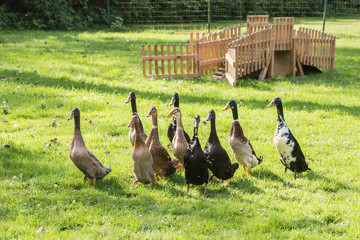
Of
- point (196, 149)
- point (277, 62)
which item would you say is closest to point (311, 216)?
point (196, 149)

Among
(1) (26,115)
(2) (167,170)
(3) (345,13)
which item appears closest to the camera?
(2) (167,170)

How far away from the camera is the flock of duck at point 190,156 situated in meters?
5.00

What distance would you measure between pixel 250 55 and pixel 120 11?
13.3m

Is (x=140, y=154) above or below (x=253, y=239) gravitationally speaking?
above

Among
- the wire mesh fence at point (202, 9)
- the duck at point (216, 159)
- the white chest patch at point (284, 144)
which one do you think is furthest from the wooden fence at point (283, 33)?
the duck at point (216, 159)

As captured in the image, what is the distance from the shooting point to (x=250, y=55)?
11375 millimetres

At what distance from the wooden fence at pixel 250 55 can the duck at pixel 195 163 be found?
5638mm

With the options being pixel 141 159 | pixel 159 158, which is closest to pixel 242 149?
pixel 159 158

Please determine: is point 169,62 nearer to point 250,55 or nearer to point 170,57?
point 170,57

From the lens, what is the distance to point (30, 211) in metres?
4.61

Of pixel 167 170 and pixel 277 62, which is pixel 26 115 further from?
pixel 277 62

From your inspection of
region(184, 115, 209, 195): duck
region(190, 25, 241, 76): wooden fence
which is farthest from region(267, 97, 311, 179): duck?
region(190, 25, 241, 76): wooden fence

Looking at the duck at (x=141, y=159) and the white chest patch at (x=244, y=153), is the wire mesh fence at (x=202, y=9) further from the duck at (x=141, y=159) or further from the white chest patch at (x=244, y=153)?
the duck at (x=141, y=159)

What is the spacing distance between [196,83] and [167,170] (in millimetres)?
5639
